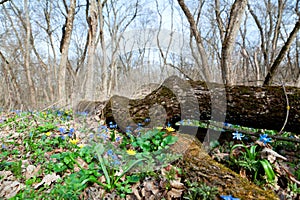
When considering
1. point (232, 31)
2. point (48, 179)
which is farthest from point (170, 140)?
point (232, 31)

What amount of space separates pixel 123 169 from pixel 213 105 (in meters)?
1.30

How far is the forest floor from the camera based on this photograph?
1438 millimetres

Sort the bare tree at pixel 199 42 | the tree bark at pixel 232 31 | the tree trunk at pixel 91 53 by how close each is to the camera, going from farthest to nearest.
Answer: the tree trunk at pixel 91 53 < the bare tree at pixel 199 42 < the tree bark at pixel 232 31

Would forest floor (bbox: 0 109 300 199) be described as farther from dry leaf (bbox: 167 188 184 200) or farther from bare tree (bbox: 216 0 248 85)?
bare tree (bbox: 216 0 248 85)

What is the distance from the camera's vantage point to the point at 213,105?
229 cm

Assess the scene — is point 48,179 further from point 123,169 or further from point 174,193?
point 174,193

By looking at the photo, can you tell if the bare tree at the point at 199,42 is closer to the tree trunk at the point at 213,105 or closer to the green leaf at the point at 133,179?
the tree trunk at the point at 213,105

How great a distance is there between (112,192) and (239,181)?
96 cm

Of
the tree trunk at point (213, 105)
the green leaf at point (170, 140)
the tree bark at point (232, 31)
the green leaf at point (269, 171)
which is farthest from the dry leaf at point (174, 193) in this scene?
the tree bark at point (232, 31)

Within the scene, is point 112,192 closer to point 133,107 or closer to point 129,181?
point 129,181

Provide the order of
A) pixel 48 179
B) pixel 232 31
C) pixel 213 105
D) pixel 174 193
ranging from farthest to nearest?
pixel 232 31
pixel 213 105
pixel 48 179
pixel 174 193

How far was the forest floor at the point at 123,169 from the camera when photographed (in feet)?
4.72

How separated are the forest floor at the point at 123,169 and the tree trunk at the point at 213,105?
0.31 metres

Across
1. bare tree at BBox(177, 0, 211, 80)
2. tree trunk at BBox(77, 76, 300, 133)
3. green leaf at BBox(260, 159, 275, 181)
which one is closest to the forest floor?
green leaf at BBox(260, 159, 275, 181)
